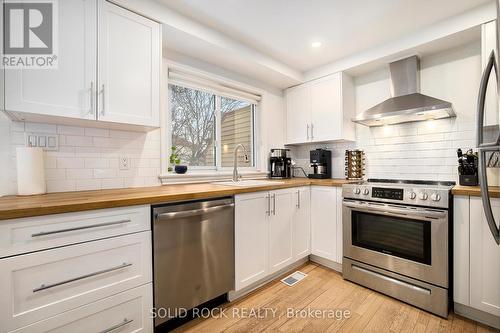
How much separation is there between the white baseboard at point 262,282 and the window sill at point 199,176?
1127mm

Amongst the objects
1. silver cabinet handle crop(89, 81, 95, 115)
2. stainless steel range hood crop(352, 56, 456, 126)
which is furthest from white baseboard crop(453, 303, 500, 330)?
silver cabinet handle crop(89, 81, 95, 115)

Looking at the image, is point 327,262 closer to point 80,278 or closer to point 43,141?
point 80,278

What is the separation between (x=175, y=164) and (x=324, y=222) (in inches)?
67.9

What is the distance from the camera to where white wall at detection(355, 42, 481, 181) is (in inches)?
84.8

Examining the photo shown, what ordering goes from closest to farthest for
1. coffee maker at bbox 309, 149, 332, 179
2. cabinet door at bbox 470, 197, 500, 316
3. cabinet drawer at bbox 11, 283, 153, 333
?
cabinet drawer at bbox 11, 283, 153, 333 < cabinet door at bbox 470, 197, 500, 316 < coffee maker at bbox 309, 149, 332, 179

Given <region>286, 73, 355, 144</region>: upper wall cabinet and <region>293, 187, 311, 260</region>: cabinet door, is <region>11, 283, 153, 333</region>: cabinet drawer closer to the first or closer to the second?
<region>293, 187, 311, 260</region>: cabinet door

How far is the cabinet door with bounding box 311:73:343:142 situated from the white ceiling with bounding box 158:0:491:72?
45cm

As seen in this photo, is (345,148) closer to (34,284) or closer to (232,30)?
(232,30)

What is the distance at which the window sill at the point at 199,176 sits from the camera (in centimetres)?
221

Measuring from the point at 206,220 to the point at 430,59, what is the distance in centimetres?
277

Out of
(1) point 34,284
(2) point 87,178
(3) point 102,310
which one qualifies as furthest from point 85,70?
(3) point 102,310

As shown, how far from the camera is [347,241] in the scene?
2.27 meters

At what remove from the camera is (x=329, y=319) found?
171cm

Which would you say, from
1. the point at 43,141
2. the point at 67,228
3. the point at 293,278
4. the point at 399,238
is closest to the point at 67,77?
the point at 43,141
